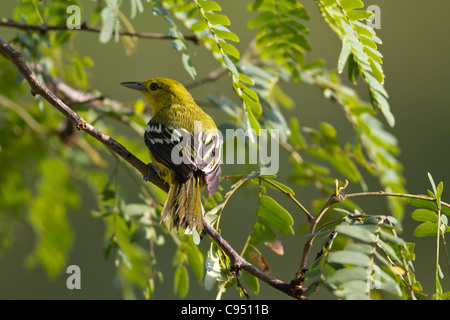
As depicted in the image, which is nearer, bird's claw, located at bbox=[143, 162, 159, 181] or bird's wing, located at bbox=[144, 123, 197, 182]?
bird's claw, located at bbox=[143, 162, 159, 181]

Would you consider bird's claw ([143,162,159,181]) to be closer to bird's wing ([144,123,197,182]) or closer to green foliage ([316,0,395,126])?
bird's wing ([144,123,197,182])

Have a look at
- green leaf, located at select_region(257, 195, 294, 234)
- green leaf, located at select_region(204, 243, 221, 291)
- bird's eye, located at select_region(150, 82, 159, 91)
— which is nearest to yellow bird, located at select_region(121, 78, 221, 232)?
green leaf, located at select_region(204, 243, 221, 291)

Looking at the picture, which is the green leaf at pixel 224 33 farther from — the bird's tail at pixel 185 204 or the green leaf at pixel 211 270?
the green leaf at pixel 211 270

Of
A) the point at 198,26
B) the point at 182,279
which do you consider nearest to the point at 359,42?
the point at 198,26

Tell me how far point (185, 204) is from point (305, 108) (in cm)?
586

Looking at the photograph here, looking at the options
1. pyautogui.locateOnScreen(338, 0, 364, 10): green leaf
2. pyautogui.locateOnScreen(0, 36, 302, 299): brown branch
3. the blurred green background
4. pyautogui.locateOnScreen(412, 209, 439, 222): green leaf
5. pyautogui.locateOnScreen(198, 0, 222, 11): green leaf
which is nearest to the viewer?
pyautogui.locateOnScreen(0, 36, 302, 299): brown branch

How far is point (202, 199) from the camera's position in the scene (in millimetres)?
2730

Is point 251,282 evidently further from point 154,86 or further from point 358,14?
point 154,86

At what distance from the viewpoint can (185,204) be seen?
246cm

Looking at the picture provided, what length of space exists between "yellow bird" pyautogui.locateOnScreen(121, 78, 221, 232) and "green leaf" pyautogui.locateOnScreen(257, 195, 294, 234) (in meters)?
0.25

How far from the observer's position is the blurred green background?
251 inches

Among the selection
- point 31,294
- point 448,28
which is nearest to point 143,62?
point 31,294

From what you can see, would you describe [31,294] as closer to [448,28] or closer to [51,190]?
[51,190]
